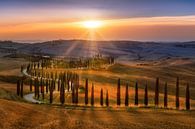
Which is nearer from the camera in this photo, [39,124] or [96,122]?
[39,124]

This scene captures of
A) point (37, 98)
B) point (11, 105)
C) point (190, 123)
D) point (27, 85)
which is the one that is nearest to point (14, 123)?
point (11, 105)

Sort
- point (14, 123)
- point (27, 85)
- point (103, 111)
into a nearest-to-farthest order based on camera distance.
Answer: point (14, 123) → point (103, 111) → point (27, 85)

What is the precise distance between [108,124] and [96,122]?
0.97m

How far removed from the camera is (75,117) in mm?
32969

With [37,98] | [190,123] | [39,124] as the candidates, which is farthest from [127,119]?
[37,98]

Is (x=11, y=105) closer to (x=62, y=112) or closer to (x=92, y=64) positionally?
(x=62, y=112)

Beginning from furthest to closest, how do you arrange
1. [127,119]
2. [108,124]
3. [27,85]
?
[27,85] < [127,119] < [108,124]

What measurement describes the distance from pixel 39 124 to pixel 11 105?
194 inches

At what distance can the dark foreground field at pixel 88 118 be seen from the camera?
28.7 m

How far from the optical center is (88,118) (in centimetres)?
3284

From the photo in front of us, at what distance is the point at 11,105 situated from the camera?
32.6 meters

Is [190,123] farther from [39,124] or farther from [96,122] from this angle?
Answer: [39,124]

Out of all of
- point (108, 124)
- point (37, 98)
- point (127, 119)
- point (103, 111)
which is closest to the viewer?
point (108, 124)

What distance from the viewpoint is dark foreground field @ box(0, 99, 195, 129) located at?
28672mm
